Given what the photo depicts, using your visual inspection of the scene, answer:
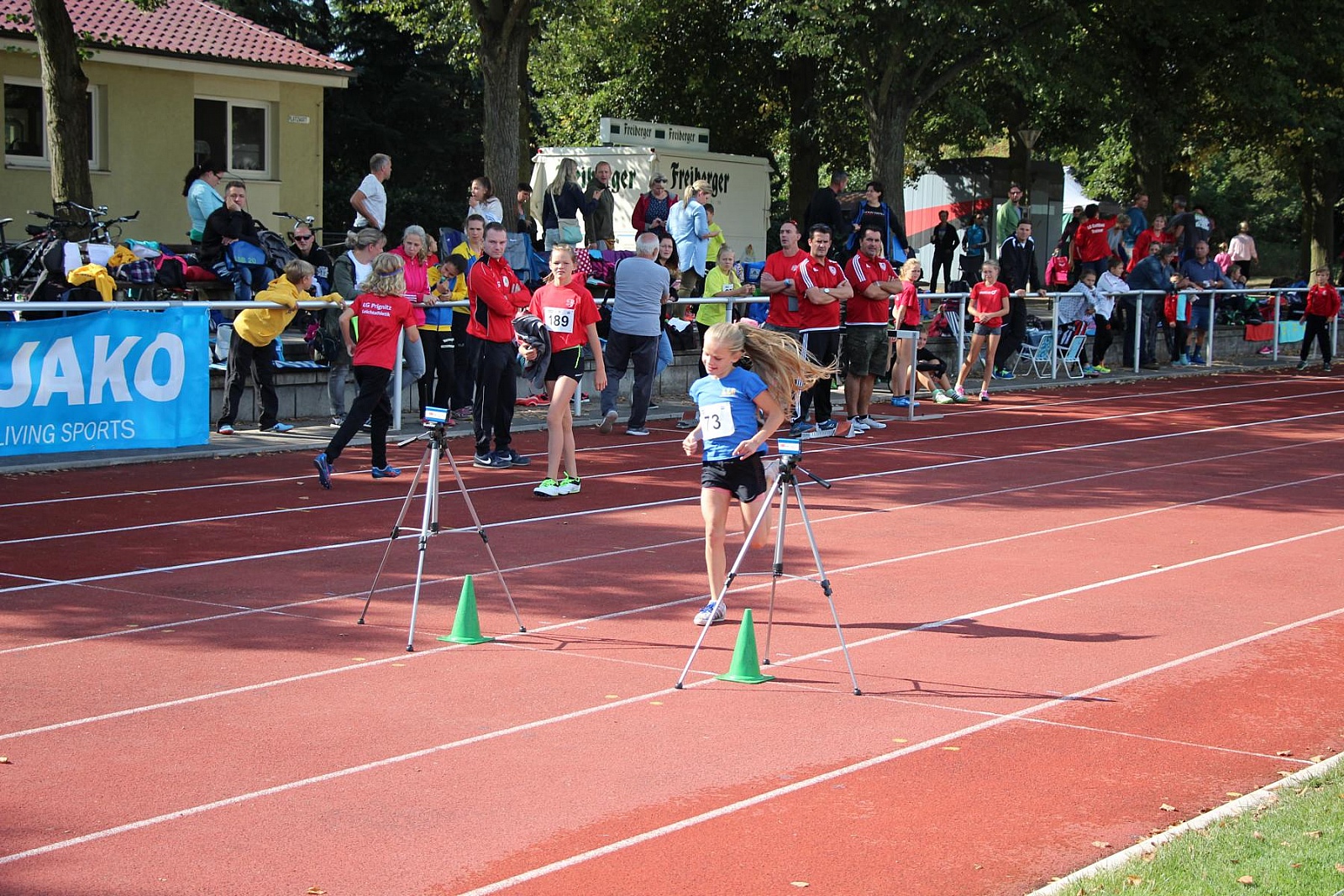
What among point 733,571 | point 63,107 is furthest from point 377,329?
point 63,107

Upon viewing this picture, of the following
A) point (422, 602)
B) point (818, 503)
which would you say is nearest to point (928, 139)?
point (818, 503)

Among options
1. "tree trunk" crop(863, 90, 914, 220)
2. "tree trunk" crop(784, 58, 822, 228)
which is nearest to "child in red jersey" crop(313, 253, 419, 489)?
"tree trunk" crop(863, 90, 914, 220)

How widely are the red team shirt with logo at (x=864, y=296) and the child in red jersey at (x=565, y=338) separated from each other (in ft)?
14.7

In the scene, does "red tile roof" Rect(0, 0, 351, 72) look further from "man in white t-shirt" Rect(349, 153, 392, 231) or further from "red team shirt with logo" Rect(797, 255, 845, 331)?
"red team shirt with logo" Rect(797, 255, 845, 331)

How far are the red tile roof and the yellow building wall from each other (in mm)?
555

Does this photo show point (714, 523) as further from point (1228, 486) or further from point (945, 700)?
point (1228, 486)

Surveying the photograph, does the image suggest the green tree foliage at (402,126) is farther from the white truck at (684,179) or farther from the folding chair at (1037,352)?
the folding chair at (1037,352)

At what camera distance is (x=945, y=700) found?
24.7ft

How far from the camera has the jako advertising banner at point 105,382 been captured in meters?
13.8

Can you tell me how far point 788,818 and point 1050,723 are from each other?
1.84 meters

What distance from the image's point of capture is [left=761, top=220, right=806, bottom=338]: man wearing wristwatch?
17141mm

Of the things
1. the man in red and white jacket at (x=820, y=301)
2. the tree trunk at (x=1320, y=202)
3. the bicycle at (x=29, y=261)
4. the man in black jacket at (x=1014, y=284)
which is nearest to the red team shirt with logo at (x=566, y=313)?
the man in red and white jacket at (x=820, y=301)

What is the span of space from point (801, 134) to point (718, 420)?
2939 cm

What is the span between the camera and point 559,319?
13.8m
